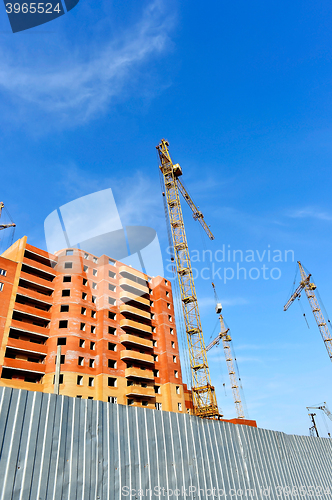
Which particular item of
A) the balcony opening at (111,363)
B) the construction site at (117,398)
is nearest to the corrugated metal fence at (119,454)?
the construction site at (117,398)

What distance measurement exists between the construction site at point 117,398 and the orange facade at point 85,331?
173mm

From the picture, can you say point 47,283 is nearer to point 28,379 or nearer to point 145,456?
point 28,379

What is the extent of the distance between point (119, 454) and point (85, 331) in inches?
1634

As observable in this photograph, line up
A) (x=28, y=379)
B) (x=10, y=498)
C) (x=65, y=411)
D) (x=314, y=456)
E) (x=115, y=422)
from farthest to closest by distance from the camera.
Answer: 1. (x=28, y=379)
2. (x=314, y=456)
3. (x=115, y=422)
4. (x=65, y=411)
5. (x=10, y=498)

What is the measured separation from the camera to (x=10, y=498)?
7000 mm

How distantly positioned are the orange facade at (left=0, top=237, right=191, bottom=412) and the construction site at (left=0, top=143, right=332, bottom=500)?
173 millimetres

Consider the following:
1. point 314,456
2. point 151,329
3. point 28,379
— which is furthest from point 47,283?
point 314,456

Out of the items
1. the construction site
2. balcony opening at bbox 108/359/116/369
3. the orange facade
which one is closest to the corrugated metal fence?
the construction site

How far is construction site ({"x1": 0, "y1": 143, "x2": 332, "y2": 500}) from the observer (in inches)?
317

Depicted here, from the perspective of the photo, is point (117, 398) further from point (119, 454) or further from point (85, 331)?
point (119, 454)

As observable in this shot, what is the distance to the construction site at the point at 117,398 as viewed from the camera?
805cm

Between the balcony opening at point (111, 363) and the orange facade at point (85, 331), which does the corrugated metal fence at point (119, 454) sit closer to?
the orange facade at point (85, 331)

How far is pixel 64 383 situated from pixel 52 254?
21051mm

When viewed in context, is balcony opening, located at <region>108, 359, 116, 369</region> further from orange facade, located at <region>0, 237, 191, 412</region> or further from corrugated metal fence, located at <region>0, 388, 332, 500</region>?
corrugated metal fence, located at <region>0, 388, 332, 500</region>
